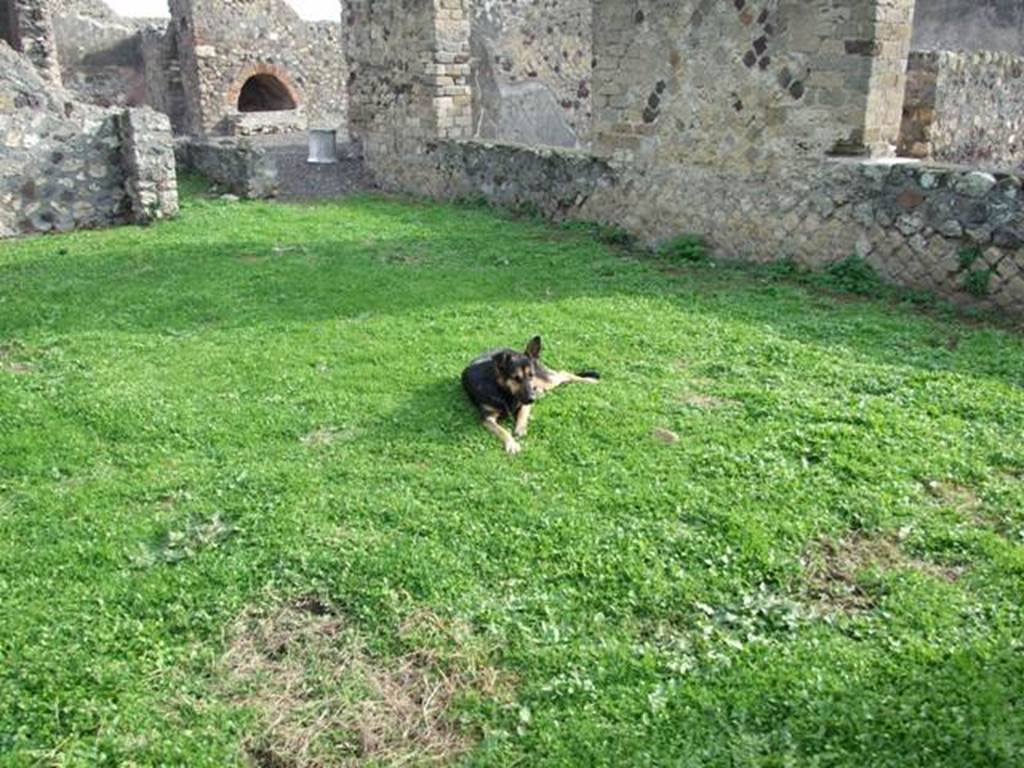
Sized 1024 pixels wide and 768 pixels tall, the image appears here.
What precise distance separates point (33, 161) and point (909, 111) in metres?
10.1

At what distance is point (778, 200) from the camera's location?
323 inches

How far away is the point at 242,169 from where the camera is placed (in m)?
12.6

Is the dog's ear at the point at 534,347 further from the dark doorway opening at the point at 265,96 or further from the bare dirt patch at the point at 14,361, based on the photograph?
the dark doorway opening at the point at 265,96

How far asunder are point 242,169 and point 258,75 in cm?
966

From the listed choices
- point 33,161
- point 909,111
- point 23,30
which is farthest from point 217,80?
point 909,111

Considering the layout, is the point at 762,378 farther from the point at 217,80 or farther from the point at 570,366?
the point at 217,80

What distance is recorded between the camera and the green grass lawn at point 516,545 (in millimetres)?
2859

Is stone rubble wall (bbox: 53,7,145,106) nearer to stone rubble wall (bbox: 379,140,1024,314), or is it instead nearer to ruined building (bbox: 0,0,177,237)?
ruined building (bbox: 0,0,177,237)

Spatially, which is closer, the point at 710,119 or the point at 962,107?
the point at 710,119

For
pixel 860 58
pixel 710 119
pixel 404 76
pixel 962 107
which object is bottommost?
pixel 710 119

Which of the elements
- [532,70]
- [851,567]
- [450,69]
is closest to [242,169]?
[450,69]

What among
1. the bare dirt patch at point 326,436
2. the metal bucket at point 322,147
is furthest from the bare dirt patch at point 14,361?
the metal bucket at point 322,147

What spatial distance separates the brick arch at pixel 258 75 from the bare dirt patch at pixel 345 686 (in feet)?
61.7

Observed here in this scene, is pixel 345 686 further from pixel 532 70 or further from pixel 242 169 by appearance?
pixel 532 70
